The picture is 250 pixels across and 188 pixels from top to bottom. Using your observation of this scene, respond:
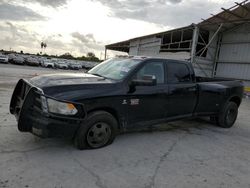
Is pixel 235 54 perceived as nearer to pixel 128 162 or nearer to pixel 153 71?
pixel 153 71

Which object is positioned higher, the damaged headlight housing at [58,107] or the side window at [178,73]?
the side window at [178,73]

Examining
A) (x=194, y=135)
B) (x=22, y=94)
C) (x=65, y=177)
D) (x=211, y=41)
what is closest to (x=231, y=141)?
(x=194, y=135)

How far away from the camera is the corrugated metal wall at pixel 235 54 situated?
1678 centimetres

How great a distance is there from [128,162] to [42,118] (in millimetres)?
1545

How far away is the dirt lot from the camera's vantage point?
2992 mm

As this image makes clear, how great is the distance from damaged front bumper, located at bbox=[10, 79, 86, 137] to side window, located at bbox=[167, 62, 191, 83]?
7.48 feet

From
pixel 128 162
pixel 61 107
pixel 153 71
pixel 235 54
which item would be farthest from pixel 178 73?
pixel 235 54

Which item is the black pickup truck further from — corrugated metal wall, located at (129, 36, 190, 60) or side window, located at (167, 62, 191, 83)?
corrugated metal wall, located at (129, 36, 190, 60)

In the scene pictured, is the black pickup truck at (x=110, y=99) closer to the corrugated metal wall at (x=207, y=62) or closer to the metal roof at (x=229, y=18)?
the metal roof at (x=229, y=18)

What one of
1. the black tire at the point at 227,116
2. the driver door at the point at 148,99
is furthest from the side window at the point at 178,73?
the black tire at the point at 227,116

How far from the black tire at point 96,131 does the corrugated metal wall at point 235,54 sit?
1595cm

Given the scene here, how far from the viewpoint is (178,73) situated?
512cm

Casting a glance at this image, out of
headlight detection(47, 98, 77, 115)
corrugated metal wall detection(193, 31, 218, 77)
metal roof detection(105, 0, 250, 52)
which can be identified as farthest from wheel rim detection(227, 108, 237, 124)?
corrugated metal wall detection(193, 31, 218, 77)

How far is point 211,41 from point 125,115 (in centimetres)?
1633
